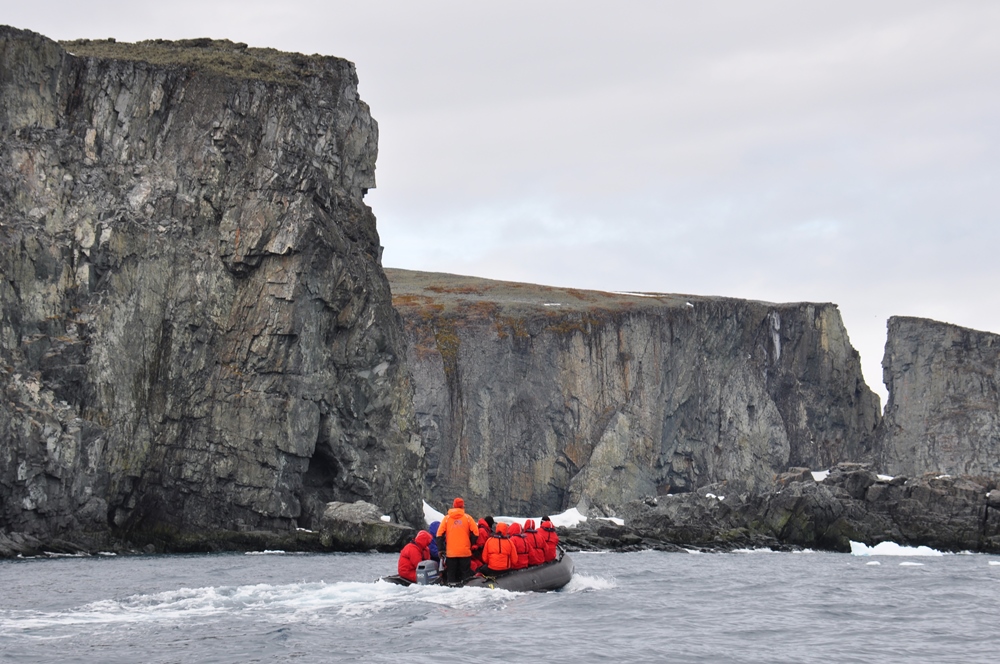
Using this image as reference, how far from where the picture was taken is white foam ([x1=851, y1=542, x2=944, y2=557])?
67.3 m

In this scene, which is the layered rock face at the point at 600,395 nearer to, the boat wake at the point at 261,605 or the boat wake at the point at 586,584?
the boat wake at the point at 586,584

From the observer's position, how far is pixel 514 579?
3525 centimetres

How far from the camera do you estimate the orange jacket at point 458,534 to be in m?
34.7

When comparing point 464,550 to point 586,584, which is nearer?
point 464,550

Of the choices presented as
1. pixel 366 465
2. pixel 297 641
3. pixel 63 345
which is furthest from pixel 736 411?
pixel 297 641

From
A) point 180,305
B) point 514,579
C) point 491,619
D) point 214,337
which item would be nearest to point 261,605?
point 491,619

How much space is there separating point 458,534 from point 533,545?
3176mm

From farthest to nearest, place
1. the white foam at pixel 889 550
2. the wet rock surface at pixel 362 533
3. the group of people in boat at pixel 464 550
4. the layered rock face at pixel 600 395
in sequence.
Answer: the layered rock face at pixel 600 395 < the white foam at pixel 889 550 < the wet rock surface at pixel 362 533 < the group of people in boat at pixel 464 550

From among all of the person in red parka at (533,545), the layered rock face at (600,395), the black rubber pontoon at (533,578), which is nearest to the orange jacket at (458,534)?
the black rubber pontoon at (533,578)

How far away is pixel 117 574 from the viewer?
44.8 meters

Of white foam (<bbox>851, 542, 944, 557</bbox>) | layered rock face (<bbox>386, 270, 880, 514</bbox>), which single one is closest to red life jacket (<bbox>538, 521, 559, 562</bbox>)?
white foam (<bbox>851, 542, 944, 557</bbox>)

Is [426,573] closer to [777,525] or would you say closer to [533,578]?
[533,578]

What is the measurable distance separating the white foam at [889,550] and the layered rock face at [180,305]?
81.9ft

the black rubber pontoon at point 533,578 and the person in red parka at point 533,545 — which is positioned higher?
the person in red parka at point 533,545
